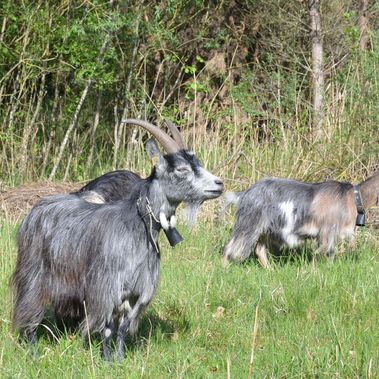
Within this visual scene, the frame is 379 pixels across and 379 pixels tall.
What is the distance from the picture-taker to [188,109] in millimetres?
12930

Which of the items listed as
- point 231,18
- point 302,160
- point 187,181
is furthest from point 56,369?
point 231,18

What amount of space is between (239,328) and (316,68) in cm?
692

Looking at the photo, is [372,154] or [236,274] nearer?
[236,274]

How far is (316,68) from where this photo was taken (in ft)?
38.4

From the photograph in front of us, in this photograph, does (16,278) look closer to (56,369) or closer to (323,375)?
(56,369)

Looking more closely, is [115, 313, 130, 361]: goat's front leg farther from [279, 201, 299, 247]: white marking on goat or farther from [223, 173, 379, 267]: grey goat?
[279, 201, 299, 247]: white marking on goat

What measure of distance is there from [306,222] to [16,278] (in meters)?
3.47

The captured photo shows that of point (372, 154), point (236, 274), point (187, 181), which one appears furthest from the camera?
point (372, 154)

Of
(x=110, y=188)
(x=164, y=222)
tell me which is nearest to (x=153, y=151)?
(x=164, y=222)

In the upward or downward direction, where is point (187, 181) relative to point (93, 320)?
upward

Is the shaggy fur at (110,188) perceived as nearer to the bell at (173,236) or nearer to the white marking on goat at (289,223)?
the bell at (173,236)

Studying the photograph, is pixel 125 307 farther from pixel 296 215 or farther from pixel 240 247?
pixel 296 215

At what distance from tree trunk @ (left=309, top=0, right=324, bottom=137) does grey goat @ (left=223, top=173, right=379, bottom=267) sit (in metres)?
2.62

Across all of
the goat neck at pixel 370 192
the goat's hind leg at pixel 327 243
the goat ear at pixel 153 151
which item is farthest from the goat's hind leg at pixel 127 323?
the goat neck at pixel 370 192
